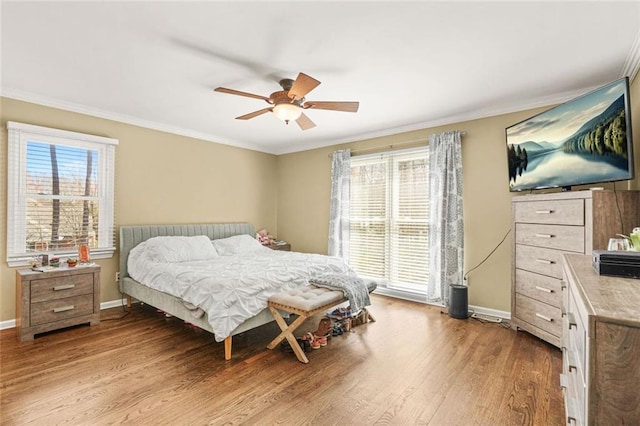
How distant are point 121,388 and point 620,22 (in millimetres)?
4204

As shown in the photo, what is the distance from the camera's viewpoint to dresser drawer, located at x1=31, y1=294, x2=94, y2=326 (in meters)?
3.03

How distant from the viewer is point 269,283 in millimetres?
2920

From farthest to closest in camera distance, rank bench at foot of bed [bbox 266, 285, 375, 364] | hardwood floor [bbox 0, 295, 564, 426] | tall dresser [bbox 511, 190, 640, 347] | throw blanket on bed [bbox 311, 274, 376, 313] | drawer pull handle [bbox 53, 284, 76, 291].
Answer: drawer pull handle [bbox 53, 284, 76, 291] < throw blanket on bed [bbox 311, 274, 376, 313] < bench at foot of bed [bbox 266, 285, 375, 364] < tall dresser [bbox 511, 190, 640, 347] < hardwood floor [bbox 0, 295, 564, 426]

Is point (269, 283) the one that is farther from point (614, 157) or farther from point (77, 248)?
point (614, 157)

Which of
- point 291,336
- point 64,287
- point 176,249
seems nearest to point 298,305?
point 291,336

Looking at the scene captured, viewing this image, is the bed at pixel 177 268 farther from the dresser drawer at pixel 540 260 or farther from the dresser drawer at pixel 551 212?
the dresser drawer at pixel 551 212

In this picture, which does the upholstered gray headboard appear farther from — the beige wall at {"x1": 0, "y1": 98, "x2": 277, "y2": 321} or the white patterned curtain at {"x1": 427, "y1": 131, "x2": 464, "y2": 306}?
the white patterned curtain at {"x1": 427, "y1": 131, "x2": 464, "y2": 306}

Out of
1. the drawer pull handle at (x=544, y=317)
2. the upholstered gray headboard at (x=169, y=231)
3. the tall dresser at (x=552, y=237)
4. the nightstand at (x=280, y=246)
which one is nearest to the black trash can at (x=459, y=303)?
the tall dresser at (x=552, y=237)

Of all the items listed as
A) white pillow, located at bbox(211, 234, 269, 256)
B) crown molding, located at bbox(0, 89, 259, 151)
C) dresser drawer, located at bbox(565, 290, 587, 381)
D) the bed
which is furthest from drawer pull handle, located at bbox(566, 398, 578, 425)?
crown molding, located at bbox(0, 89, 259, 151)

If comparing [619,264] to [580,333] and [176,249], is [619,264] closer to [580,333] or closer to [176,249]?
[580,333]

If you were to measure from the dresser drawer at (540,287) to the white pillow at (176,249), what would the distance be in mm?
3672

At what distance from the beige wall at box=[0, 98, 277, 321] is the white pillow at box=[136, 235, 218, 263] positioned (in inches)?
21.4

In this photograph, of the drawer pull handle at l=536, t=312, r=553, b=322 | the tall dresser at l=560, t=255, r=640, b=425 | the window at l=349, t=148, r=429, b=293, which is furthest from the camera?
the window at l=349, t=148, r=429, b=293

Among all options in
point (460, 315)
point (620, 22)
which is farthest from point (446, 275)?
point (620, 22)
